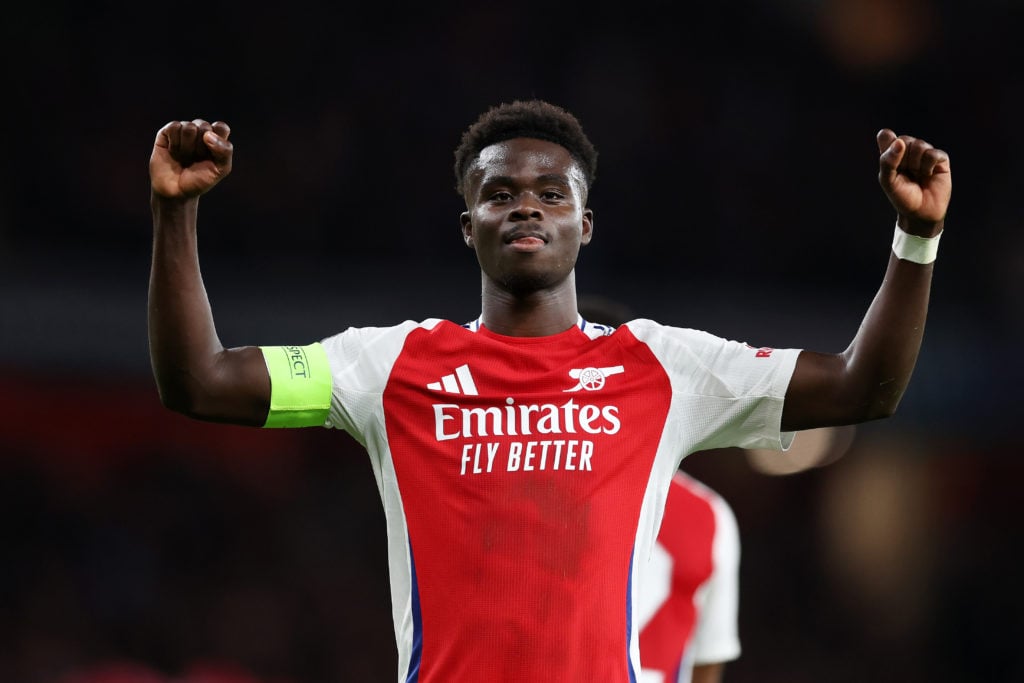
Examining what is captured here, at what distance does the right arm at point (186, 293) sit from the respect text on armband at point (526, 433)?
0.45 meters

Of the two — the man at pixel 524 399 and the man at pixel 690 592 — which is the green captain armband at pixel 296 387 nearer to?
the man at pixel 524 399

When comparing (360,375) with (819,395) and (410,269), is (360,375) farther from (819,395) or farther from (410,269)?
(410,269)

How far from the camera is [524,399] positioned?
3.10 metres

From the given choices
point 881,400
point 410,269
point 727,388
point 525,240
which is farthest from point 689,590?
point 410,269

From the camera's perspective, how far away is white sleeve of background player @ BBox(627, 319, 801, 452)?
309cm

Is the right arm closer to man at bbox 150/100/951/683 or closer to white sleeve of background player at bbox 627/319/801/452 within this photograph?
man at bbox 150/100/951/683

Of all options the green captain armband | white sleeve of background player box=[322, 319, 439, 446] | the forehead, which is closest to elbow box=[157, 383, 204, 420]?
the green captain armband

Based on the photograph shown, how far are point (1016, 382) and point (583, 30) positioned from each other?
4464 mm

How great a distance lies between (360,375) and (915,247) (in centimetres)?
127

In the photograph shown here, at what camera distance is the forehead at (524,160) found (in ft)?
10.7

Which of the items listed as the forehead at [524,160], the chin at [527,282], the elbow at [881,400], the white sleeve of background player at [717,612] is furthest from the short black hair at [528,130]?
the white sleeve of background player at [717,612]

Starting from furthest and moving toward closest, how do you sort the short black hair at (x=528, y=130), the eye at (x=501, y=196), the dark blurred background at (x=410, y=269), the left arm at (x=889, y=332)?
1. the dark blurred background at (x=410, y=269)
2. the short black hair at (x=528, y=130)
3. the eye at (x=501, y=196)
4. the left arm at (x=889, y=332)

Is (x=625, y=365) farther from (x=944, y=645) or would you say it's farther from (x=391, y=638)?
(x=944, y=645)

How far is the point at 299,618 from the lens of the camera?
32.8 ft
